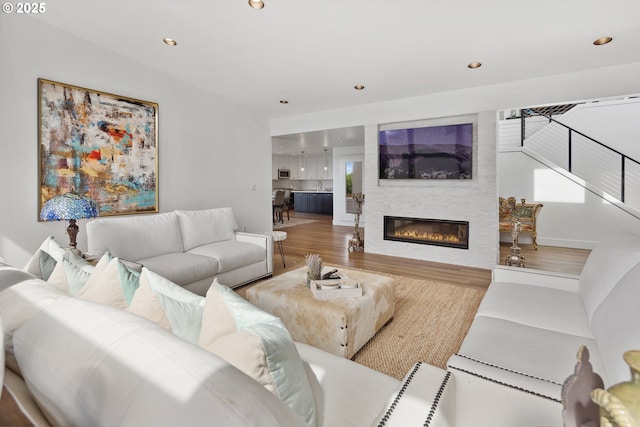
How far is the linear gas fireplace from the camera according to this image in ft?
15.0

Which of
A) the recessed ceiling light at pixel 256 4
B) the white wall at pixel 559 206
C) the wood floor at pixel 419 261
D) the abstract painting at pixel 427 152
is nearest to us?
the recessed ceiling light at pixel 256 4

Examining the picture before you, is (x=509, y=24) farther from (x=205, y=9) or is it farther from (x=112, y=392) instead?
(x=112, y=392)

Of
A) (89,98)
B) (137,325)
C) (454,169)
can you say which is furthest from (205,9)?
(454,169)

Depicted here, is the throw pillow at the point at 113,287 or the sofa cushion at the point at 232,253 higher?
the throw pillow at the point at 113,287

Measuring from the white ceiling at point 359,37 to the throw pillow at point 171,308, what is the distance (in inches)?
92.1

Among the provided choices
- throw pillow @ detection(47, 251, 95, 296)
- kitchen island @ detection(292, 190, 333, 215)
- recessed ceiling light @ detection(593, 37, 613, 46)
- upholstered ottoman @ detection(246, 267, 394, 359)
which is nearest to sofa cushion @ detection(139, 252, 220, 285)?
upholstered ottoman @ detection(246, 267, 394, 359)

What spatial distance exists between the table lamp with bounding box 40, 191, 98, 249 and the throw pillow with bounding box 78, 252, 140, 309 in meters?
1.39

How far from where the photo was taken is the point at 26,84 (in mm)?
2855

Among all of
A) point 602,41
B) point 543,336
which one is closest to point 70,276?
point 543,336

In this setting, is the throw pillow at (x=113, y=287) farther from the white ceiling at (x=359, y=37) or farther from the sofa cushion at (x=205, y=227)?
the sofa cushion at (x=205, y=227)

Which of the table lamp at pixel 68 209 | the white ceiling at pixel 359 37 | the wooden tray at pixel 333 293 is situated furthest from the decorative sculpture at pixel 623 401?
the table lamp at pixel 68 209

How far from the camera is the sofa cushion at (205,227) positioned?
3648 mm

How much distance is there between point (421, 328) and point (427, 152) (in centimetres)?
303

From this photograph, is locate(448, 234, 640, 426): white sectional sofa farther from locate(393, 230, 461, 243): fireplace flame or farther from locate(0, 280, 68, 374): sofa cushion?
locate(393, 230, 461, 243): fireplace flame
